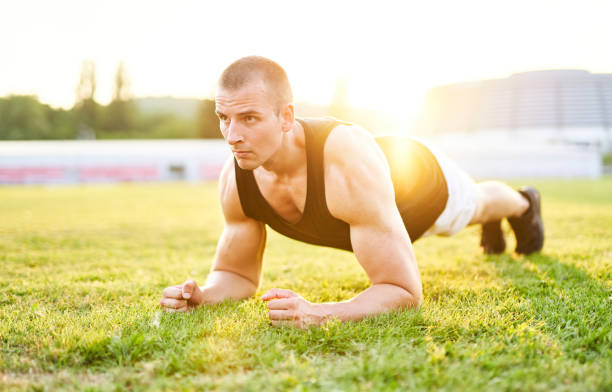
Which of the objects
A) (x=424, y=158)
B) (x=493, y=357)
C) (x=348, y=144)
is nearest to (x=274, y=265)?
(x=424, y=158)

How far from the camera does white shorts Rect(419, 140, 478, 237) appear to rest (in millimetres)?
3688

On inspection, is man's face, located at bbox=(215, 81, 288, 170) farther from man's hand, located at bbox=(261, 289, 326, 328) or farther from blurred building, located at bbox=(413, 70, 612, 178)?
blurred building, located at bbox=(413, 70, 612, 178)

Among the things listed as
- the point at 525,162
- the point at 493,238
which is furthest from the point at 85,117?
the point at 493,238

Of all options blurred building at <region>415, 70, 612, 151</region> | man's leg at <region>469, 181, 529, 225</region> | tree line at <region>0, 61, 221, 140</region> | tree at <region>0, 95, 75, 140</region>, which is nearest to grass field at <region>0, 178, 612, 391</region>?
man's leg at <region>469, 181, 529, 225</region>

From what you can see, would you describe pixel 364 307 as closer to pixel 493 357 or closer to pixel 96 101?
pixel 493 357

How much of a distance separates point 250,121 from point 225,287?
1125mm

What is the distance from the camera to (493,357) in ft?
6.85

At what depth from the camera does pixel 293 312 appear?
8.14ft

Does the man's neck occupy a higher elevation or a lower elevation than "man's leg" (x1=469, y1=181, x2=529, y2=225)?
higher

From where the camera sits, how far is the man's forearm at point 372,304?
254 centimetres

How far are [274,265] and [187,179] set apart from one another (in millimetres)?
29273

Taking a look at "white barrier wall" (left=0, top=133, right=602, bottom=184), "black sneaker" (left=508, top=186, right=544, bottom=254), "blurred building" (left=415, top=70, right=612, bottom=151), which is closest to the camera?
"black sneaker" (left=508, top=186, right=544, bottom=254)

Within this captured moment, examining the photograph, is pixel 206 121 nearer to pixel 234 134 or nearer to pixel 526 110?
pixel 526 110

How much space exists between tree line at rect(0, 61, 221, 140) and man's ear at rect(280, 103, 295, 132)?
2534 inches
